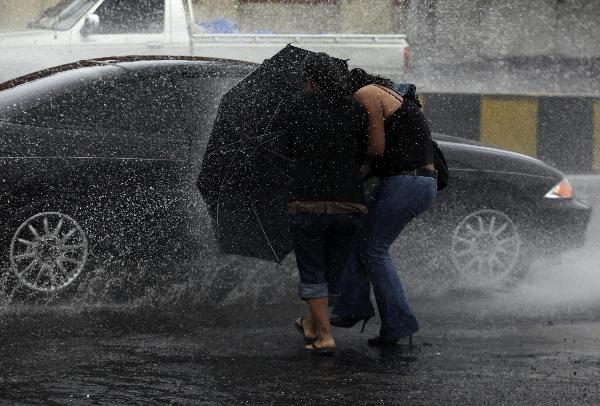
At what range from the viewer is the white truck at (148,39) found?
599 inches

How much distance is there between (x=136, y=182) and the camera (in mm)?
7648

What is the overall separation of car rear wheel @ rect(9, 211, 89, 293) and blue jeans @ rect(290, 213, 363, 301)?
4.96 ft

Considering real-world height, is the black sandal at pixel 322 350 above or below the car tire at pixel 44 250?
below

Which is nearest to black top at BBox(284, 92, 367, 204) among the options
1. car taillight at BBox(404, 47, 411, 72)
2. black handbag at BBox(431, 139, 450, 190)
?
black handbag at BBox(431, 139, 450, 190)

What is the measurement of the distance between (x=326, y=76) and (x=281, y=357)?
1.27 meters

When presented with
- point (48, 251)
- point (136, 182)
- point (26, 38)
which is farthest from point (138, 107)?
point (26, 38)

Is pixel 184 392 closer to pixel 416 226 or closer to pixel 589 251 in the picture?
pixel 416 226

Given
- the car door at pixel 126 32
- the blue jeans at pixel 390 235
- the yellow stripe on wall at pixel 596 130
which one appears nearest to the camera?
the blue jeans at pixel 390 235

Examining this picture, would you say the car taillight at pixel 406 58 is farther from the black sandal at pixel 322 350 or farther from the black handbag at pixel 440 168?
the black sandal at pixel 322 350

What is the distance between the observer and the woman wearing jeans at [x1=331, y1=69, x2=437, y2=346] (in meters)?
6.52

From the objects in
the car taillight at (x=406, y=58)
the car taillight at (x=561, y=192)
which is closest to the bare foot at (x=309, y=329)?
the car taillight at (x=561, y=192)

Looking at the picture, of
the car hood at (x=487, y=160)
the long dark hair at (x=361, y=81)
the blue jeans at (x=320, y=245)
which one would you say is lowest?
the car hood at (x=487, y=160)

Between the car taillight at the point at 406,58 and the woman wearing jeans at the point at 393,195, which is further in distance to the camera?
the car taillight at the point at 406,58

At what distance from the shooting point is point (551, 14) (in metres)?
18.4
